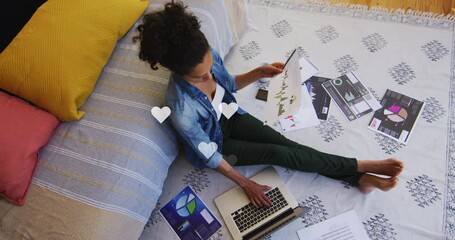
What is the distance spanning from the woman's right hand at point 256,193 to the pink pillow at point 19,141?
0.73 m

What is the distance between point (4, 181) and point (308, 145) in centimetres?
112

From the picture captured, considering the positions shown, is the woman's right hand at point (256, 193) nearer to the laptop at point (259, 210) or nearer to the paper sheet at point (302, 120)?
the laptop at point (259, 210)

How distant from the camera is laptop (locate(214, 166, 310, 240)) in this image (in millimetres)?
1237

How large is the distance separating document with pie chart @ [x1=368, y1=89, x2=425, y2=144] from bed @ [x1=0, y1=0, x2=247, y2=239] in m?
0.89

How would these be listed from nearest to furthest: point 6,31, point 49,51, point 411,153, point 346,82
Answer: point 49,51, point 6,31, point 411,153, point 346,82

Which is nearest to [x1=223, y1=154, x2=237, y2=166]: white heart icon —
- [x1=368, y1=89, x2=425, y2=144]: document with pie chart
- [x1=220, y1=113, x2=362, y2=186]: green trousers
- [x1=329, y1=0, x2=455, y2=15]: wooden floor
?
[x1=220, y1=113, x2=362, y2=186]: green trousers

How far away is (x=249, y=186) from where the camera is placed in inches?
51.1

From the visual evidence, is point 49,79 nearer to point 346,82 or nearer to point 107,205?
point 107,205

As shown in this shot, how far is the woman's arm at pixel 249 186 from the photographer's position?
1.28 meters

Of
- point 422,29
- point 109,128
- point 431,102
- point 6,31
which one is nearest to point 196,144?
point 109,128

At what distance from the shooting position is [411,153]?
1.39 metres

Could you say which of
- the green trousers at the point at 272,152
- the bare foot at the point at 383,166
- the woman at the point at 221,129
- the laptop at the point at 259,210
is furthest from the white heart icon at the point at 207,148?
the bare foot at the point at 383,166

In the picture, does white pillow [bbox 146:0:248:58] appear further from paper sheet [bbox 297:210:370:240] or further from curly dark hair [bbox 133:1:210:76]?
paper sheet [bbox 297:210:370:240]

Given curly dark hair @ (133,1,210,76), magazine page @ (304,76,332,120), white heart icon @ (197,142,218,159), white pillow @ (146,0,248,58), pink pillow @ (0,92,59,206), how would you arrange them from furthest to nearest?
magazine page @ (304,76,332,120) → white pillow @ (146,0,248,58) → white heart icon @ (197,142,218,159) → pink pillow @ (0,92,59,206) → curly dark hair @ (133,1,210,76)
